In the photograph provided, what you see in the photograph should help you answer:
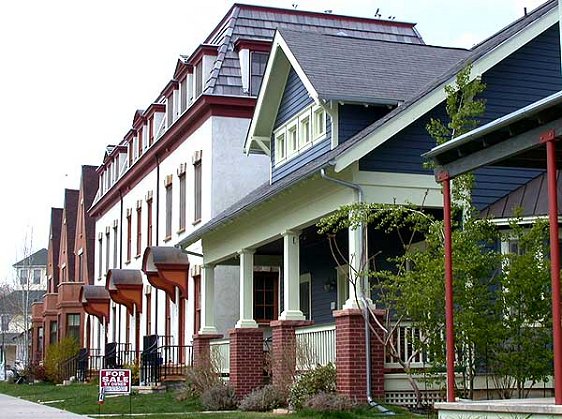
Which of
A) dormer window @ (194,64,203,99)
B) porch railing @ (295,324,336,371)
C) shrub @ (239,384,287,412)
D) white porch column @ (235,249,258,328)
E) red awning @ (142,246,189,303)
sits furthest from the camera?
dormer window @ (194,64,203,99)

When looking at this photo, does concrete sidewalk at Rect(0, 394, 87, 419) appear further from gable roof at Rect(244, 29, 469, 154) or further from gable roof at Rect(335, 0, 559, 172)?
gable roof at Rect(244, 29, 469, 154)

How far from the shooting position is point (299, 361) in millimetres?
19516

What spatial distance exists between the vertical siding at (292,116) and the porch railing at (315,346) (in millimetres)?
3964

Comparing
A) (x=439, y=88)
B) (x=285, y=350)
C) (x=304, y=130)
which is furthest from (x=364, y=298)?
(x=304, y=130)

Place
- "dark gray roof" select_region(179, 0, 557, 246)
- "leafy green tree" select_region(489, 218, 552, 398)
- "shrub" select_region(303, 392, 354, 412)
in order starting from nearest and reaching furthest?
"leafy green tree" select_region(489, 218, 552, 398)
"shrub" select_region(303, 392, 354, 412)
"dark gray roof" select_region(179, 0, 557, 246)

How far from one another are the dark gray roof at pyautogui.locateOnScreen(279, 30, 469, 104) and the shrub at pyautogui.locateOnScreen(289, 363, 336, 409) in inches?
210

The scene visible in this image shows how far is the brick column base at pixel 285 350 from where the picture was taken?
1989 cm

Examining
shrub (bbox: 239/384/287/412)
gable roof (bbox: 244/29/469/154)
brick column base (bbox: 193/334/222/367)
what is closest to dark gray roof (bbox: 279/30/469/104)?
gable roof (bbox: 244/29/469/154)

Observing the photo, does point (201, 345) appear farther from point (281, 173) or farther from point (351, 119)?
point (351, 119)

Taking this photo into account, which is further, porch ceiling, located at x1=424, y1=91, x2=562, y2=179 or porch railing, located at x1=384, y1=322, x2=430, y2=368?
porch railing, located at x1=384, y1=322, x2=430, y2=368

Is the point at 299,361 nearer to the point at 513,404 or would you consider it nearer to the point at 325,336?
the point at 325,336

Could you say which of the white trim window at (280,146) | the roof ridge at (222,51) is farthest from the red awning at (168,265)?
the white trim window at (280,146)

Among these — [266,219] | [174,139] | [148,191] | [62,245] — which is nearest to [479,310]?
[266,219]

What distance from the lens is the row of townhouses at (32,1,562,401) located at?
18.2m
